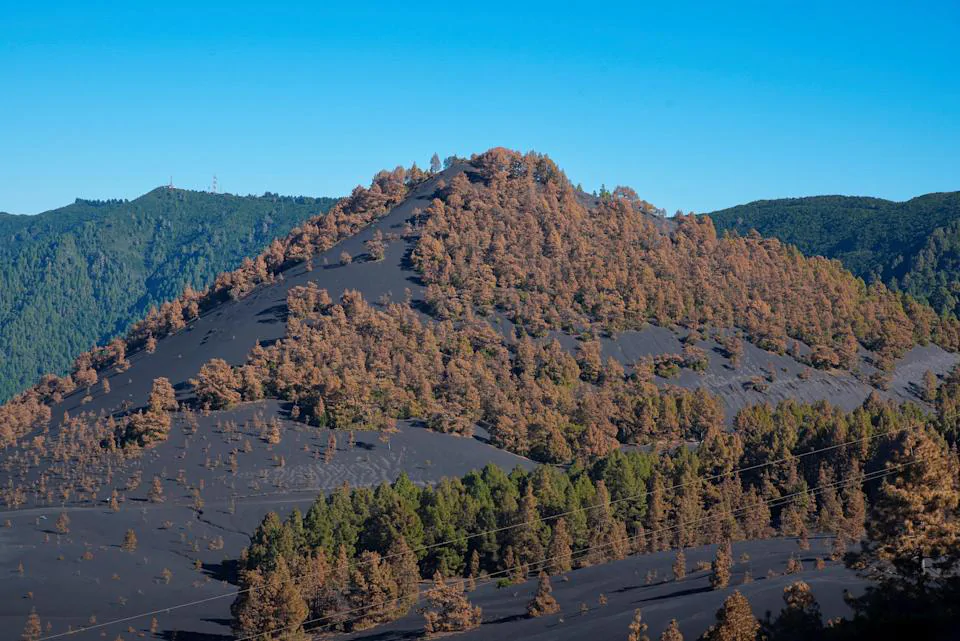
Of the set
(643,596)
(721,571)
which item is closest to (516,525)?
(643,596)

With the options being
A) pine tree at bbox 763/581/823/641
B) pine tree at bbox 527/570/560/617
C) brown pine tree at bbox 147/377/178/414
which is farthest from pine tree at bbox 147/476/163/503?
pine tree at bbox 763/581/823/641

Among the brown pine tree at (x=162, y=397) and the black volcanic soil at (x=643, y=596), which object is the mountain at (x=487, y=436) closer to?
the black volcanic soil at (x=643, y=596)

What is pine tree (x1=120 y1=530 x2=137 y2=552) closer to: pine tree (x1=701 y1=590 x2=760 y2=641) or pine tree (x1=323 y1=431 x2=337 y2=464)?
pine tree (x1=323 y1=431 x2=337 y2=464)

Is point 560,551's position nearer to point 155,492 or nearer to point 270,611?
point 270,611

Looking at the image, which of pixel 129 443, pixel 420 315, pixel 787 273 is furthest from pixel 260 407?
pixel 787 273

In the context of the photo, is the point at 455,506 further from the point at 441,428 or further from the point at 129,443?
the point at 129,443

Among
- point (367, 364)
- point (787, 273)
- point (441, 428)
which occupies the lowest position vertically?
point (441, 428)
